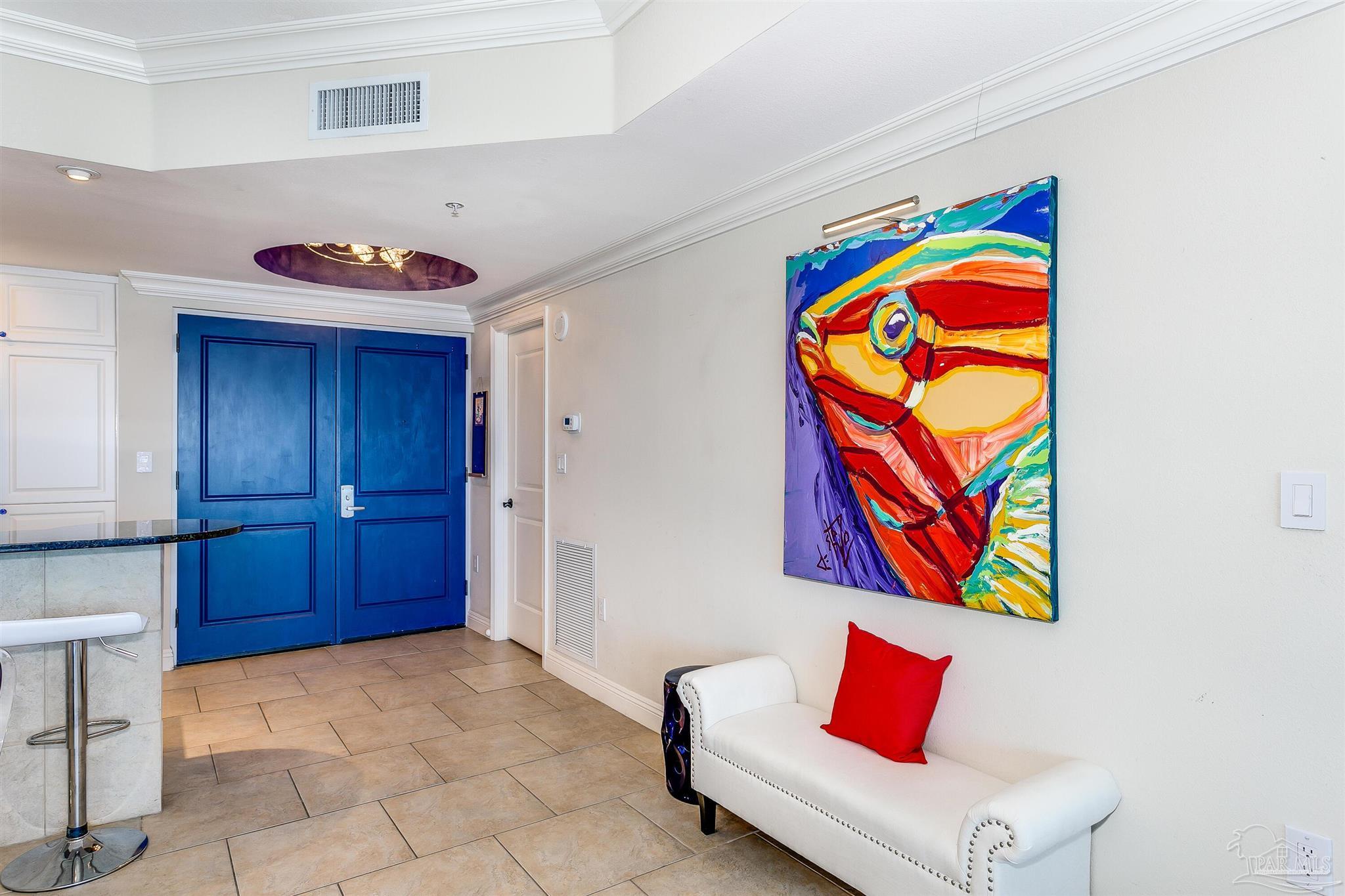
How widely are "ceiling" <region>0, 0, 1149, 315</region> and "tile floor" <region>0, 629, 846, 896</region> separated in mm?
2365

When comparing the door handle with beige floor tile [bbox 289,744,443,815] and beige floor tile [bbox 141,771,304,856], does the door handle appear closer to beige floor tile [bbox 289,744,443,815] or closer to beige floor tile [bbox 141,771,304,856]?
beige floor tile [bbox 289,744,443,815]

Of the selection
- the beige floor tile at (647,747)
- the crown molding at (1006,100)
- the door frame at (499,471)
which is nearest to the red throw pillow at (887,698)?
the beige floor tile at (647,747)

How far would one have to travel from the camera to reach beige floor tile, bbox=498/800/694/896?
2.39m

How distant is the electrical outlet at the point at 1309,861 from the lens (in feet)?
5.20

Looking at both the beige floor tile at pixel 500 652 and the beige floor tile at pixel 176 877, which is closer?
the beige floor tile at pixel 176 877

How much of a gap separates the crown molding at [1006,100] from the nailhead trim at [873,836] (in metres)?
1.82

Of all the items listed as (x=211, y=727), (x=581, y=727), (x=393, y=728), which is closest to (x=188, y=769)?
(x=211, y=727)

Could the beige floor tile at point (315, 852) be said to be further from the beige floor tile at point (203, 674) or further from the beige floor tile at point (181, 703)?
the beige floor tile at point (203, 674)

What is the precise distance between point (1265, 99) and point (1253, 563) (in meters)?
1.03

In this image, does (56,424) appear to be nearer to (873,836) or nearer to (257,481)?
(257,481)

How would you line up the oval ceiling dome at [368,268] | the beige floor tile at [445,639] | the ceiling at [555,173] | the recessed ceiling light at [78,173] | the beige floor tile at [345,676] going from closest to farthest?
the ceiling at [555,173] → the recessed ceiling light at [78,173] → the beige floor tile at [345,676] → the oval ceiling dome at [368,268] → the beige floor tile at [445,639]

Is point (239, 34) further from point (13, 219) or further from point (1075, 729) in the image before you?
point (1075, 729)

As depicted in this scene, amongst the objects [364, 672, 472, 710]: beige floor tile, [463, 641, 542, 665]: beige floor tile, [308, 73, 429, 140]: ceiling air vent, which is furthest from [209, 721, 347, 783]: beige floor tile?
[308, 73, 429, 140]: ceiling air vent

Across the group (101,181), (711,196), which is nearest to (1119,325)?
(711,196)
